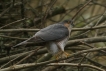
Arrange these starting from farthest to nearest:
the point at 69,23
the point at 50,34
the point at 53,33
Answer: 1. the point at 69,23
2. the point at 53,33
3. the point at 50,34

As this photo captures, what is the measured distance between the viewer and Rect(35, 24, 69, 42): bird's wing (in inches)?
170

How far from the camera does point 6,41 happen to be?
5.88m

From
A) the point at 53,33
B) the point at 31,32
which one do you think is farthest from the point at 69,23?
the point at 31,32

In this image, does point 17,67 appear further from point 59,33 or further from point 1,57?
point 1,57

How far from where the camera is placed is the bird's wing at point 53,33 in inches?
170

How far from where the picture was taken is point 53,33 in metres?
4.58

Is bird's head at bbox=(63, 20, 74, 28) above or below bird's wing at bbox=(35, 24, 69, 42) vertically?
above

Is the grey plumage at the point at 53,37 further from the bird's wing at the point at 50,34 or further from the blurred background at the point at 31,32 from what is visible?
the blurred background at the point at 31,32

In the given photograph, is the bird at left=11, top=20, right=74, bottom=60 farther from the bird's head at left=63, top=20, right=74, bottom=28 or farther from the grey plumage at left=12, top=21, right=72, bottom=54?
the bird's head at left=63, top=20, right=74, bottom=28

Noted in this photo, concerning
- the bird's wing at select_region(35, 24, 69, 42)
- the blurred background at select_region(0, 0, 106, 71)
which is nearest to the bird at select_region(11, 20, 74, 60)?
the bird's wing at select_region(35, 24, 69, 42)

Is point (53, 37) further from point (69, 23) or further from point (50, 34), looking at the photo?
point (69, 23)

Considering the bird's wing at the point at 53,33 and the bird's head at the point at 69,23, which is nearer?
the bird's wing at the point at 53,33

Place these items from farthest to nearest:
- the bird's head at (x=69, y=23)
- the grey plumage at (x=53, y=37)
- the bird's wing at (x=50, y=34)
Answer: the bird's head at (x=69, y=23), the grey plumage at (x=53, y=37), the bird's wing at (x=50, y=34)

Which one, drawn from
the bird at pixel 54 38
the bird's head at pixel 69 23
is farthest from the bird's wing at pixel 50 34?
the bird's head at pixel 69 23
